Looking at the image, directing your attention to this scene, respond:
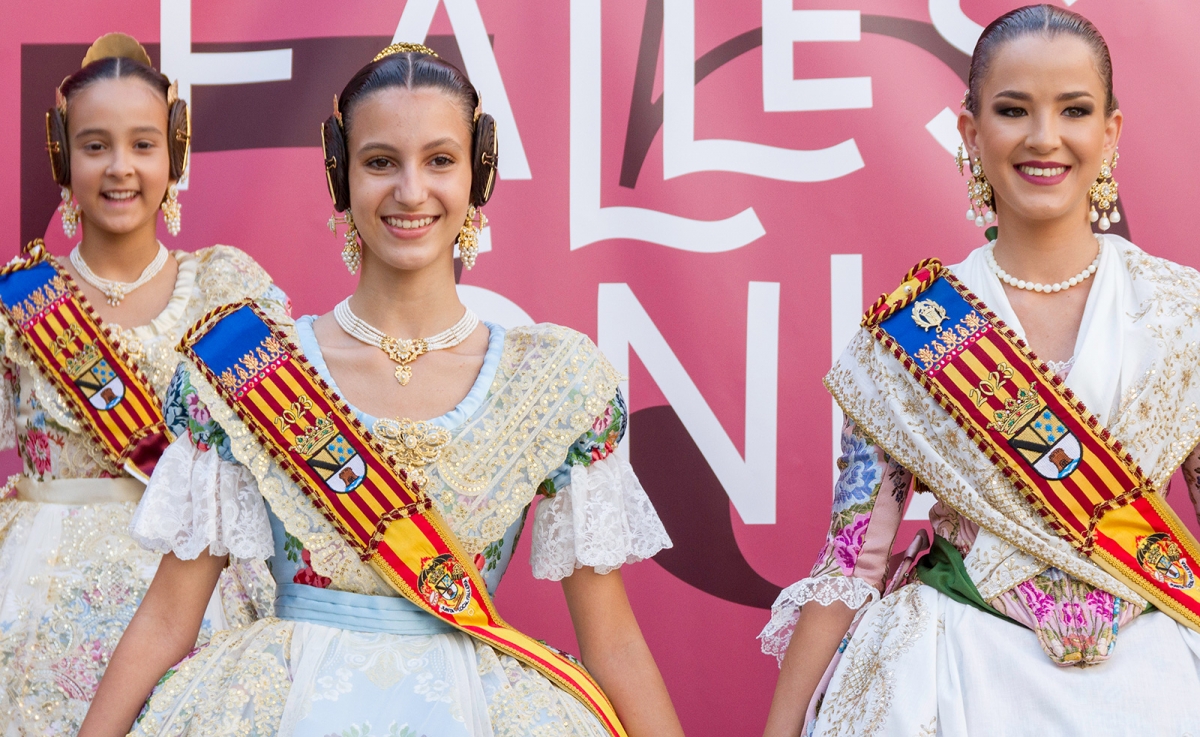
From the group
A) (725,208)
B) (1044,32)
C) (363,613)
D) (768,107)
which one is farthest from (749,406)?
Answer: (363,613)

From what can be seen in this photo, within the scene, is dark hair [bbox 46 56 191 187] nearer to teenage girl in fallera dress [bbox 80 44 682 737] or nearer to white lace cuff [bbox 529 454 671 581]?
teenage girl in fallera dress [bbox 80 44 682 737]

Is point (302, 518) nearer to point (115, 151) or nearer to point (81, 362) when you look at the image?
point (81, 362)

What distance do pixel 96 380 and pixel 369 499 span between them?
102cm

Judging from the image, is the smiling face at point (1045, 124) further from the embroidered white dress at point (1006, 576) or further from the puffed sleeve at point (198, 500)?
the puffed sleeve at point (198, 500)

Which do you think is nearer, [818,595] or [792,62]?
[818,595]

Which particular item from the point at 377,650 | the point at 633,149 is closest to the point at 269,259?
the point at 633,149

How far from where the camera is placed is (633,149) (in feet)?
10.2

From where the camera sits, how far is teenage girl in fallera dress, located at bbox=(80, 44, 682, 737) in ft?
6.02

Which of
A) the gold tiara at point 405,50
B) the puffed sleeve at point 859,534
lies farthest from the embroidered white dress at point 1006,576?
the gold tiara at point 405,50

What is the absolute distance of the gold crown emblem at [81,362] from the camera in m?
2.69

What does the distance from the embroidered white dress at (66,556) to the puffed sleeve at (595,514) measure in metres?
0.91

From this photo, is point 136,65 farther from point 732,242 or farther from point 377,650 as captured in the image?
point 377,650

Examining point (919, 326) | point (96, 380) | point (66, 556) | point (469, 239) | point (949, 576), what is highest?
point (469, 239)

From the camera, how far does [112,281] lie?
284 cm
